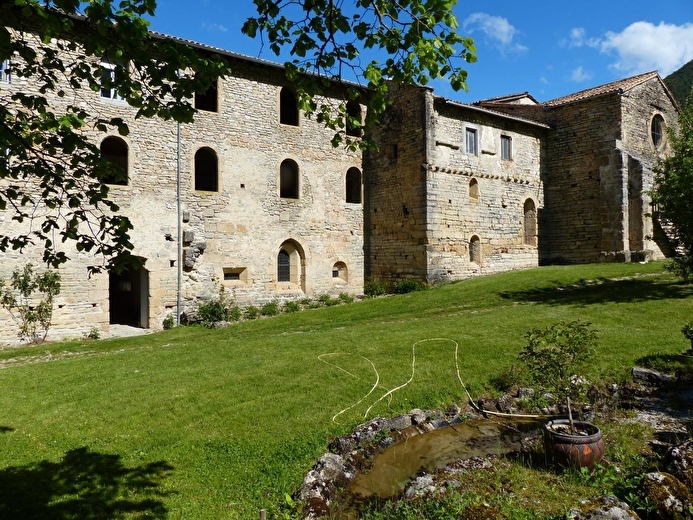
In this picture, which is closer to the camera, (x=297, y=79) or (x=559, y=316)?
(x=297, y=79)

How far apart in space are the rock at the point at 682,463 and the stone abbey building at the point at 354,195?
13826mm

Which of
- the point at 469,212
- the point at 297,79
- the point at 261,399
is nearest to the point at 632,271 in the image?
the point at 469,212

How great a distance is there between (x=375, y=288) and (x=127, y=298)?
10430 millimetres

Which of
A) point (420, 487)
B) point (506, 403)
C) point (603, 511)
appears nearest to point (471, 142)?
point (506, 403)

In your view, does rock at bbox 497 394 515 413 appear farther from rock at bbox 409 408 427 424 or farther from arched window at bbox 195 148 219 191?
arched window at bbox 195 148 219 191

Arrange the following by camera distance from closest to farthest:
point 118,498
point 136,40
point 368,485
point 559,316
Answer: point 136,40
point 118,498
point 368,485
point 559,316

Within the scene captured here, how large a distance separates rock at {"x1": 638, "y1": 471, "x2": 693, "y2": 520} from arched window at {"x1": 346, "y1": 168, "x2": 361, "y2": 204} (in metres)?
17.7

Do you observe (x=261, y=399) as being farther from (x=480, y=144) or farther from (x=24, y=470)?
(x=480, y=144)

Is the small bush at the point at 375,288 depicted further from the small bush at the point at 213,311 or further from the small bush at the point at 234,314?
the small bush at the point at 213,311

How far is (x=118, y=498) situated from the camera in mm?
4992

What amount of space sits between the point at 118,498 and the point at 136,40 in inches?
183

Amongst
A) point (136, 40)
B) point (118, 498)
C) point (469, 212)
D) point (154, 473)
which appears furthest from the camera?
point (469, 212)

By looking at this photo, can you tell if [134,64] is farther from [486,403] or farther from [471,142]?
[471,142]

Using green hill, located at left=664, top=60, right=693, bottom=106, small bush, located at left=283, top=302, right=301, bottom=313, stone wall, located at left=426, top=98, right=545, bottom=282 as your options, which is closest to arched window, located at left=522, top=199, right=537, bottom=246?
stone wall, located at left=426, top=98, right=545, bottom=282
